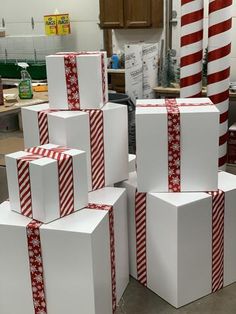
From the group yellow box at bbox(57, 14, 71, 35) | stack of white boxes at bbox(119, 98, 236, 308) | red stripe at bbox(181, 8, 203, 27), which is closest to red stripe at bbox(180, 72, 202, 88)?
red stripe at bbox(181, 8, 203, 27)

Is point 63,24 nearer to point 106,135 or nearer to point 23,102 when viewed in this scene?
point 23,102

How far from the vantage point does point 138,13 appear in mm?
5207

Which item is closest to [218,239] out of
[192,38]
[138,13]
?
[192,38]

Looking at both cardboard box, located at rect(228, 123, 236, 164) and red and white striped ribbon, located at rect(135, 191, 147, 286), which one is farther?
cardboard box, located at rect(228, 123, 236, 164)

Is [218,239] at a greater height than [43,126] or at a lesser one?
lesser

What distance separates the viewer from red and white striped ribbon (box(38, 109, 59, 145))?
2.29 m

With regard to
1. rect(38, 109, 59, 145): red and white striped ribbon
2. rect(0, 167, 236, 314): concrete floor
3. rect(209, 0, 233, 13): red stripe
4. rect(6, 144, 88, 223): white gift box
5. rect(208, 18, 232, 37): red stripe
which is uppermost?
rect(209, 0, 233, 13): red stripe

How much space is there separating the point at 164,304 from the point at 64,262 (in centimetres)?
68

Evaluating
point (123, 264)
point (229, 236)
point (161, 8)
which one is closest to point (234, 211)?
point (229, 236)

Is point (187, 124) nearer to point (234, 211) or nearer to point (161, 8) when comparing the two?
point (234, 211)

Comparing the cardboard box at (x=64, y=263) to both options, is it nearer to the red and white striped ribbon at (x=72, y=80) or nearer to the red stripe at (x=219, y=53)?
the red and white striped ribbon at (x=72, y=80)

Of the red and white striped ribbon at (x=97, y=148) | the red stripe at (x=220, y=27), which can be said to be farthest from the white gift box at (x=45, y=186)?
the red stripe at (x=220, y=27)

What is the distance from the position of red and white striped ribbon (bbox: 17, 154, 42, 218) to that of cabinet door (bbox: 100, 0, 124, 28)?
3.76 m

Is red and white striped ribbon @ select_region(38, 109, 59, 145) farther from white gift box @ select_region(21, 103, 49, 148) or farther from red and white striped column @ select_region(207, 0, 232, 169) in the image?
red and white striped column @ select_region(207, 0, 232, 169)
